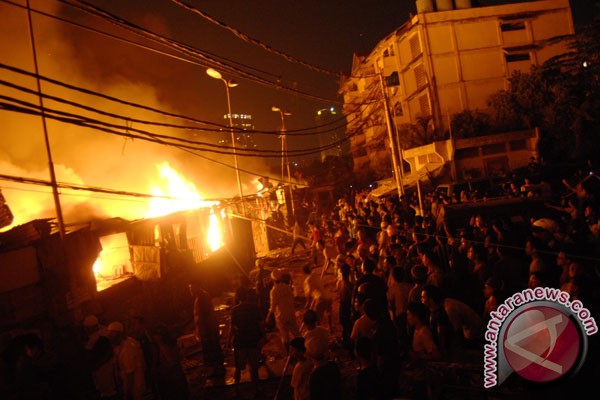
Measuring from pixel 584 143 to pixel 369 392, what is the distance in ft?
86.0

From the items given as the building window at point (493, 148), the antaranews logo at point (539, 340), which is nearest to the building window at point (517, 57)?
the building window at point (493, 148)

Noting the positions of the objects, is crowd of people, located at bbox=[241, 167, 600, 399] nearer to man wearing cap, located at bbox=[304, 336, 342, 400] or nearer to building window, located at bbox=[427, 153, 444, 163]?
man wearing cap, located at bbox=[304, 336, 342, 400]

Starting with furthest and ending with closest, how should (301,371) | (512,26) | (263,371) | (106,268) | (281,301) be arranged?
(512,26) < (106,268) < (263,371) < (281,301) < (301,371)

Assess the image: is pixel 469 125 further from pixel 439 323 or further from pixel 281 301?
pixel 439 323

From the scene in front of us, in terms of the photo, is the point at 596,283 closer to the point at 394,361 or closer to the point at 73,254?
the point at 394,361

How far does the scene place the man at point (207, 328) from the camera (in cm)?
811

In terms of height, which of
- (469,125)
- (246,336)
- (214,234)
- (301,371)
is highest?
(469,125)

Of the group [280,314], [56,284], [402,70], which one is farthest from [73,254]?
[402,70]

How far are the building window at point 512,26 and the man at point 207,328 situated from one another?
3378 centimetres

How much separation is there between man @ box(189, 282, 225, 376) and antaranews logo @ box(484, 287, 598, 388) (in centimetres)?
577

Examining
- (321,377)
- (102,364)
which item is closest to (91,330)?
(102,364)

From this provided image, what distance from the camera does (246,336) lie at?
22.2 ft

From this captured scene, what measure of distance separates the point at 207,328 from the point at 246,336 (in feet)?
5.70

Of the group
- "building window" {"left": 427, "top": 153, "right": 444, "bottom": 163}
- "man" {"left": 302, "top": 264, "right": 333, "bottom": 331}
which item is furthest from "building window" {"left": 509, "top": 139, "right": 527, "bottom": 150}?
"man" {"left": 302, "top": 264, "right": 333, "bottom": 331}
